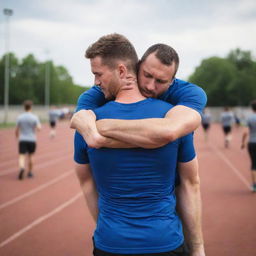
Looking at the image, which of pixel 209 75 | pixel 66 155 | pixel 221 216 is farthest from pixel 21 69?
→ pixel 221 216

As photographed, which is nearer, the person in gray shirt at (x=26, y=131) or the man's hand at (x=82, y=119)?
the man's hand at (x=82, y=119)

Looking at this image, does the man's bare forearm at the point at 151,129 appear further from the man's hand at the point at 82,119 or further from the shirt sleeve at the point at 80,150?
the shirt sleeve at the point at 80,150

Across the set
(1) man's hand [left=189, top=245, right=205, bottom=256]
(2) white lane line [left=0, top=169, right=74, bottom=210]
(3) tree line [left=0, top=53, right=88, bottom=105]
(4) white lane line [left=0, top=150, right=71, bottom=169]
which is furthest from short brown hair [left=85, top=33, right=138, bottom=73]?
(3) tree line [left=0, top=53, right=88, bottom=105]

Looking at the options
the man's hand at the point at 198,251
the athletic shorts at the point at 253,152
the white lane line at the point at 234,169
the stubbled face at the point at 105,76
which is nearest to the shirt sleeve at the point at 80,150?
the stubbled face at the point at 105,76

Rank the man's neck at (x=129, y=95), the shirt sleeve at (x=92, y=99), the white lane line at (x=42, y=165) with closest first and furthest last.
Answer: the man's neck at (x=129, y=95), the shirt sleeve at (x=92, y=99), the white lane line at (x=42, y=165)

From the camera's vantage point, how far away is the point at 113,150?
1.79m

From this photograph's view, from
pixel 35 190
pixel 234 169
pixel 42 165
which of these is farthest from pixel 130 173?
pixel 42 165

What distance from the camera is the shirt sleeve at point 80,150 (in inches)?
78.8

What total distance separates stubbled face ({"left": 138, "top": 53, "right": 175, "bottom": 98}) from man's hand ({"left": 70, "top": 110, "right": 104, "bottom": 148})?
340 mm

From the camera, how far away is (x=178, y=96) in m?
2.02

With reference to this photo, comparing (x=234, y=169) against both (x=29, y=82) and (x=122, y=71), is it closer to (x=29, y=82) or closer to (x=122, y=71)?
(x=122, y=71)

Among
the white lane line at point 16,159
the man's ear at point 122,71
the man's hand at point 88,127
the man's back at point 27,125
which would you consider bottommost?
the white lane line at point 16,159

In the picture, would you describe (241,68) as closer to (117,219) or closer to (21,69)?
(21,69)

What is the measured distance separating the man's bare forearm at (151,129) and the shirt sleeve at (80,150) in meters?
0.22
